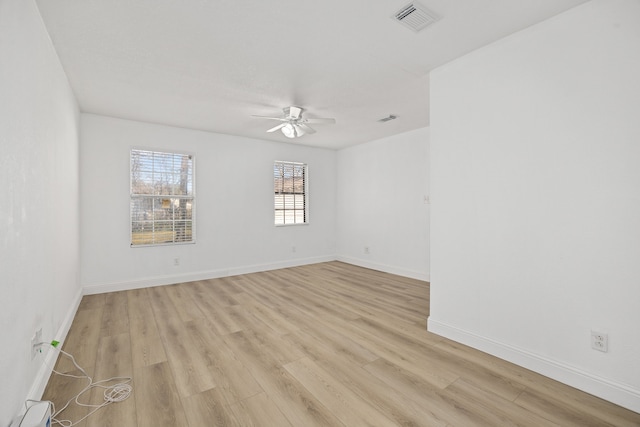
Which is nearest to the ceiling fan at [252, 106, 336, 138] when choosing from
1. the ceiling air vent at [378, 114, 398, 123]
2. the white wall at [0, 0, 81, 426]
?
the ceiling air vent at [378, 114, 398, 123]

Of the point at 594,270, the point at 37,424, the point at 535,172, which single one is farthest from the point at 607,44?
the point at 37,424

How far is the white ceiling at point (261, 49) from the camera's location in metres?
1.96

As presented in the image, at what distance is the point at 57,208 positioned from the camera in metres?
2.50

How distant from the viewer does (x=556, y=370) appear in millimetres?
2020

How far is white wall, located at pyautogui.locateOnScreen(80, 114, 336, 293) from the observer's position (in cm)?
412

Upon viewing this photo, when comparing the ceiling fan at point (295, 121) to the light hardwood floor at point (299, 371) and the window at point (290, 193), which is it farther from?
the light hardwood floor at point (299, 371)

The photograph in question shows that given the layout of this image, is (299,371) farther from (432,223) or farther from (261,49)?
(261,49)

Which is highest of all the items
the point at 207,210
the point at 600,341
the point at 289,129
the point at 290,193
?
the point at 289,129

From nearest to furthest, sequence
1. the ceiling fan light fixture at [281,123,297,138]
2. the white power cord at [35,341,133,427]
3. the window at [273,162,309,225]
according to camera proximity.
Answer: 1. the white power cord at [35,341,133,427]
2. the ceiling fan light fixture at [281,123,297,138]
3. the window at [273,162,309,225]

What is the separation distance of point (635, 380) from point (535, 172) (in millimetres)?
1403

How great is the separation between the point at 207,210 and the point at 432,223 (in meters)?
3.78

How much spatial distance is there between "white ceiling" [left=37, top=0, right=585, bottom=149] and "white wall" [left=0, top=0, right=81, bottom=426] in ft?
1.31

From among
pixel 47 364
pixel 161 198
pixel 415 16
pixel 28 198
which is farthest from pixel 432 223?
pixel 161 198

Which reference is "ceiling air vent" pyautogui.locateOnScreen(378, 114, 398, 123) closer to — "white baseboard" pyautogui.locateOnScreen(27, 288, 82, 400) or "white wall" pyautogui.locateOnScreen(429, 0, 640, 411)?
"white wall" pyautogui.locateOnScreen(429, 0, 640, 411)
